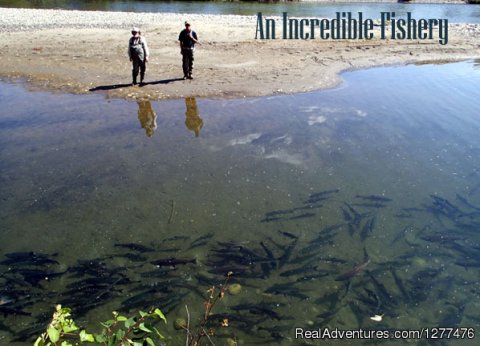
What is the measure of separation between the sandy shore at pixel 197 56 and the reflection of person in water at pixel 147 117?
859 mm

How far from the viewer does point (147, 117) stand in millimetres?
13281

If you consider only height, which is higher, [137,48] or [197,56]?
[197,56]

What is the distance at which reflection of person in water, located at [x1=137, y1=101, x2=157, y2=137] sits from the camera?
12.4 meters

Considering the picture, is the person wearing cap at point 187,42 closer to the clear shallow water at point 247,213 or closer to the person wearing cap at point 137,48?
the person wearing cap at point 137,48

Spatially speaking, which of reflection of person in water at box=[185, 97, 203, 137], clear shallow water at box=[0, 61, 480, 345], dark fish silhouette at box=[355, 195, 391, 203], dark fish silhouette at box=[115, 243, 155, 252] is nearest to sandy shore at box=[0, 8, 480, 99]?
reflection of person in water at box=[185, 97, 203, 137]

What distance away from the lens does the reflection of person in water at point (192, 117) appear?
1248 centimetres

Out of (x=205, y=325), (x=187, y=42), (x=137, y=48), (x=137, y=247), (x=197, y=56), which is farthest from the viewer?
(x=197, y=56)

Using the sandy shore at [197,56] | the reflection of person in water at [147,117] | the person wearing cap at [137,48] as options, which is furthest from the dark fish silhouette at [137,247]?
the person wearing cap at [137,48]

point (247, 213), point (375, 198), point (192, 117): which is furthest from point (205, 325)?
point (192, 117)

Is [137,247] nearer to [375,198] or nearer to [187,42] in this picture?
[375,198]

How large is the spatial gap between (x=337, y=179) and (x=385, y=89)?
9.07 m

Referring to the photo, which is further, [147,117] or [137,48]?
[137,48]

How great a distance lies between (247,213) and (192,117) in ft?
20.1

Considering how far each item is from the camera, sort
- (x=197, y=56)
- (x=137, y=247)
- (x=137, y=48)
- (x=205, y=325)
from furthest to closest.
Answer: (x=197, y=56)
(x=137, y=48)
(x=137, y=247)
(x=205, y=325)
